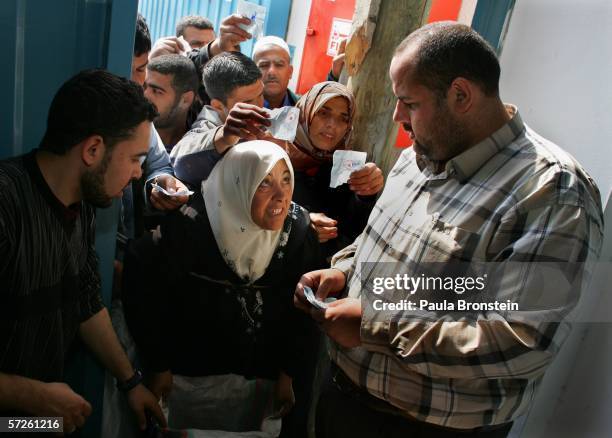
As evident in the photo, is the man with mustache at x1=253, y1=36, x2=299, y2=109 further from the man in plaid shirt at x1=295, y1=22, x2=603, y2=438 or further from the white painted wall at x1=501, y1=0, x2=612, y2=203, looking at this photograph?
the man in plaid shirt at x1=295, y1=22, x2=603, y2=438

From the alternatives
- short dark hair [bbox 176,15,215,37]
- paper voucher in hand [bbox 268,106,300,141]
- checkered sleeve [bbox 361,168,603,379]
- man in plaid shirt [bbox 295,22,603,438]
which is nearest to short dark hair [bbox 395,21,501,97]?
man in plaid shirt [bbox 295,22,603,438]

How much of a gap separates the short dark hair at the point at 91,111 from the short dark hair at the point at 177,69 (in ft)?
4.02

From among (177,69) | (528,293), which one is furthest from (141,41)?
(528,293)

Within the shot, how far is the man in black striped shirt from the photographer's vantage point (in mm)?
1403

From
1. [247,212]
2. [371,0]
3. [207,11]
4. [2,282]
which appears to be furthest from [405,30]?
[207,11]

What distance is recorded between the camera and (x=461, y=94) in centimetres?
147

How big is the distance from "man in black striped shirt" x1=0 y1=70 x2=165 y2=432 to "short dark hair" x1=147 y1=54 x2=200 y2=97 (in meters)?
1.19

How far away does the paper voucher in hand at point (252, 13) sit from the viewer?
9.43 ft

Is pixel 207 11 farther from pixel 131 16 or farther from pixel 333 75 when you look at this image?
pixel 131 16

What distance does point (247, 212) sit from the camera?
2.06m

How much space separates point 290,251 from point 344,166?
0.46 meters

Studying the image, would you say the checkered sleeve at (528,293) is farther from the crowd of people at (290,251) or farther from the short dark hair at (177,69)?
the short dark hair at (177,69)

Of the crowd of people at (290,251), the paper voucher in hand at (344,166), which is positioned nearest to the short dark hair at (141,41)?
the crowd of people at (290,251)

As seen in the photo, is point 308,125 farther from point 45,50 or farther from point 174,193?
point 45,50
